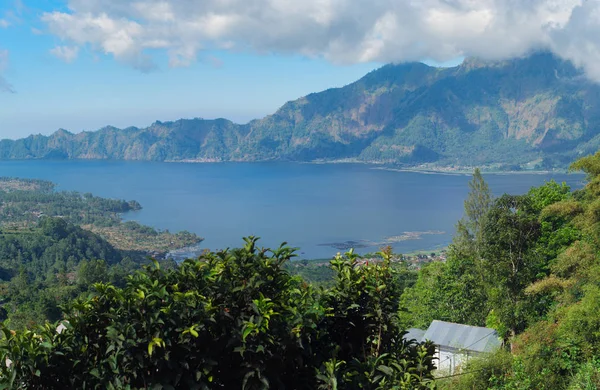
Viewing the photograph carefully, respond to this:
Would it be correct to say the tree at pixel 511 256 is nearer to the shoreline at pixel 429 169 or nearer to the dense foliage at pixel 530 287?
the dense foliage at pixel 530 287

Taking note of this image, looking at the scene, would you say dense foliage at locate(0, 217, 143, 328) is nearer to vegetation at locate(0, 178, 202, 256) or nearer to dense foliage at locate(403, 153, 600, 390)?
vegetation at locate(0, 178, 202, 256)

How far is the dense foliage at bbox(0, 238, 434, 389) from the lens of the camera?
10.4 ft

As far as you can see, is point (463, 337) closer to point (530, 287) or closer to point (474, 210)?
point (530, 287)

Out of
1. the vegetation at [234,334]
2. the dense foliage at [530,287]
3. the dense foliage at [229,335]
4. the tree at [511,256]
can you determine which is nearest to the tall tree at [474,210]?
the dense foliage at [530,287]

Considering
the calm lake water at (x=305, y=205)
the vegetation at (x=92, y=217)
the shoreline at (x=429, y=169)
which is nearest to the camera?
the calm lake water at (x=305, y=205)

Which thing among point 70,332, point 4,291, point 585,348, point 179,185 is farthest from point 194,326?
point 179,185

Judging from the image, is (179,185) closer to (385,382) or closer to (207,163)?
(207,163)

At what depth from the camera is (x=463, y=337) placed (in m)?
12.0

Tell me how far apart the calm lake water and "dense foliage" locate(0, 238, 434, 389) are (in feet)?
153

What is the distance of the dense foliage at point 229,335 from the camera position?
10.4ft

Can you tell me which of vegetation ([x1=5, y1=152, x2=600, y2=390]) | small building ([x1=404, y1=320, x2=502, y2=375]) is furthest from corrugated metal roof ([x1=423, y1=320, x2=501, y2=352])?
vegetation ([x1=5, y1=152, x2=600, y2=390])

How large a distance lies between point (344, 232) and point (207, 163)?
140m

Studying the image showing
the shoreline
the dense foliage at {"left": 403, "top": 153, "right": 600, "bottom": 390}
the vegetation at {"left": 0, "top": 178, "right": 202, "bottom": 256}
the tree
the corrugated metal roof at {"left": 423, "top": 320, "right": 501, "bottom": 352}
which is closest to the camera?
the dense foliage at {"left": 403, "top": 153, "right": 600, "bottom": 390}

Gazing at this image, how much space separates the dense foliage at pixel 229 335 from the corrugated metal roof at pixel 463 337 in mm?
8470
